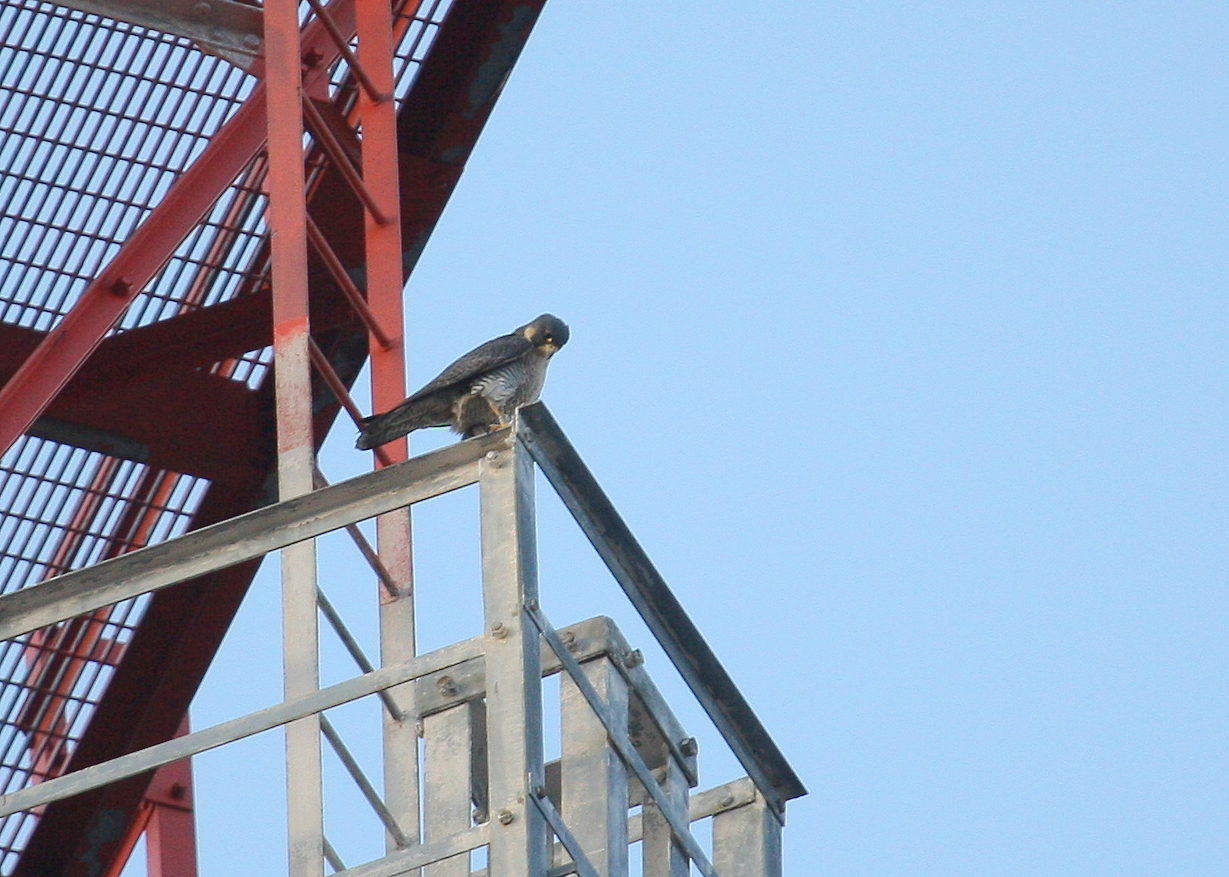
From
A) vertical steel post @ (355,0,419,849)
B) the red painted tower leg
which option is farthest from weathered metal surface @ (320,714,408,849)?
the red painted tower leg

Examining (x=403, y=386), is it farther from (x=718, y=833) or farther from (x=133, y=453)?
(x=718, y=833)

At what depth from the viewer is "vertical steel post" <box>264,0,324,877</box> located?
21.3 ft

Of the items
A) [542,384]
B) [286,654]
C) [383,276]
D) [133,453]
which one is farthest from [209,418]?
[286,654]

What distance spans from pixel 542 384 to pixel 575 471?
4.44 m

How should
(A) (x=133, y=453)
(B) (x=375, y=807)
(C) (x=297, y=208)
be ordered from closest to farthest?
(B) (x=375, y=807)
(C) (x=297, y=208)
(A) (x=133, y=453)

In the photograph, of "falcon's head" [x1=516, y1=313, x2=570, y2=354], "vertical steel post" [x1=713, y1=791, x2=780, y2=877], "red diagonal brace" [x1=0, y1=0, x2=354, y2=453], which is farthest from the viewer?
"falcon's head" [x1=516, y1=313, x2=570, y2=354]

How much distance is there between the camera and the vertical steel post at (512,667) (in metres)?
5.77

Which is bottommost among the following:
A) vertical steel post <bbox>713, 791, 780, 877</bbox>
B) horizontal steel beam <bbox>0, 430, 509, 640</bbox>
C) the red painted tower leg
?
vertical steel post <bbox>713, 791, 780, 877</bbox>

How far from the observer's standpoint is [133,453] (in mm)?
9273

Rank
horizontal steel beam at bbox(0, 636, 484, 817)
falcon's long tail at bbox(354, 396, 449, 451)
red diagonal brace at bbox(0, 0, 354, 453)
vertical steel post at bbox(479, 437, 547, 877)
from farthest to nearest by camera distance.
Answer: falcon's long tail at bbox(354, 396, 449, 451) → red diagonal brace at bbox(0, 0, 354, 453) → horizontal steel beam at bbox(0, 636, 484, 817) → vertical steel post at bbox(479, 437, 547, 877)

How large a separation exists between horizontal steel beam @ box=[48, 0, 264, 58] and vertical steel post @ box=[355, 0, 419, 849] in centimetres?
35

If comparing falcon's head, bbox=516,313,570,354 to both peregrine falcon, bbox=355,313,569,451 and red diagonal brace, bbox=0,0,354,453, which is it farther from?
red diagonal brace, bbox=0,0,354,453

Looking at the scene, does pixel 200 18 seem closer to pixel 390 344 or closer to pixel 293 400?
pixel 390 344

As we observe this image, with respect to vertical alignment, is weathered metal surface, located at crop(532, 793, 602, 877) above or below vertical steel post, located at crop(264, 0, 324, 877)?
below
